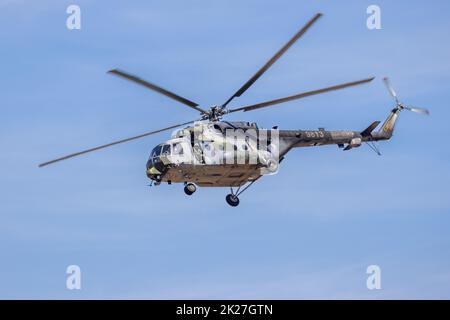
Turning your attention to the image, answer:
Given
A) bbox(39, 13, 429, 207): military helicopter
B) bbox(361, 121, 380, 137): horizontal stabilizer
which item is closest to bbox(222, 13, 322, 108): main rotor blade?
bbox(39, 13, 429, 207): military helicopter

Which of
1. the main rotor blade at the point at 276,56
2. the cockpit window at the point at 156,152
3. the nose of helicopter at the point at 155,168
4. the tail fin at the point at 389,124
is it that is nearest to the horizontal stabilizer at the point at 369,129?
the tail fin at the point at 389,124

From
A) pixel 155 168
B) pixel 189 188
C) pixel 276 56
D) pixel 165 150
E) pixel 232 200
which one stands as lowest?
pixel 232 200

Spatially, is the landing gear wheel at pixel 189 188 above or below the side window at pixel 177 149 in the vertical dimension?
below

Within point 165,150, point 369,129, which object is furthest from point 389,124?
point 165,150

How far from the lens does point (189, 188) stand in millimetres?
61438

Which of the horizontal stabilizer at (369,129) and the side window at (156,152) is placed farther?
the horizontal stabilizer at (369,129)

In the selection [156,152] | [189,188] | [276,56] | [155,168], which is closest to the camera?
[276,56]

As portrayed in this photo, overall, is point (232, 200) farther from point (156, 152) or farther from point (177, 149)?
point (156, 152)

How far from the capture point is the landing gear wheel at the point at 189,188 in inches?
2419

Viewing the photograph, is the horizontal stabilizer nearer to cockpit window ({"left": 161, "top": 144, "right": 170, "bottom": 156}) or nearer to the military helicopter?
the military helicopter

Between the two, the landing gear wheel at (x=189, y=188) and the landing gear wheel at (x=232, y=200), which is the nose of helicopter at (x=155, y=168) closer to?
the landing gear wheel at (x=189, y=188)
